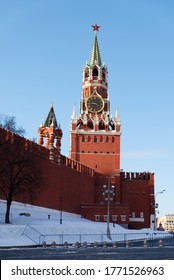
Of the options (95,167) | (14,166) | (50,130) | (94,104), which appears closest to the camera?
(14,166)

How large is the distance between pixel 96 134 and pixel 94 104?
790 centimetres

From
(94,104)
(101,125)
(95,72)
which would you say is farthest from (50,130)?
(95,72)

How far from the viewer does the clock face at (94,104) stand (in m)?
97.6

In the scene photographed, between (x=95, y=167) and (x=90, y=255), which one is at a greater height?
(x=95, y=167)

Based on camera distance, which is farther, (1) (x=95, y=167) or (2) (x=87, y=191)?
(1) (x=95, y=167)

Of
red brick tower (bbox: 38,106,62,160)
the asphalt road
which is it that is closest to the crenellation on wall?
red brick tower (bbox: 38,106,62,160)

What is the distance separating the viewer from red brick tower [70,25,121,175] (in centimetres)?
9150

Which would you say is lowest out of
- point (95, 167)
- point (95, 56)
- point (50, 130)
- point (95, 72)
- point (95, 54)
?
point (95, 167)

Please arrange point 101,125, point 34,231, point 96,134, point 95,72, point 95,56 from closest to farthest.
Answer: point 34,231 → point 96,134 → point 101,125 → point 95,72 → point 95,56

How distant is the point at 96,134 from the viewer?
92750 mm

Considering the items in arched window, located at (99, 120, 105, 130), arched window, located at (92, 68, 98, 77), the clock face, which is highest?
arched window, located at (92, 68, 98, 77)

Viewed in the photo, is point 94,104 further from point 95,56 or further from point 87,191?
point 87,191

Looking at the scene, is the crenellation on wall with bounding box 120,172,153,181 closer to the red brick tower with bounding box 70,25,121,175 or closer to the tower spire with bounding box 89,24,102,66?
the red brick tower with bounding box 70,25,121,175
